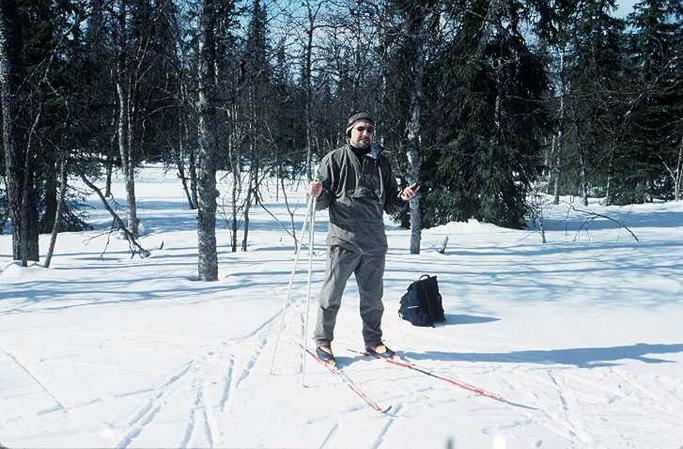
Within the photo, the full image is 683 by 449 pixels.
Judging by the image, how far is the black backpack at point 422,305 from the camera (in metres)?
5.61

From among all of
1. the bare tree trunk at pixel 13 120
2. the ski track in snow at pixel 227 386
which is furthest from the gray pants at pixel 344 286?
the bare tree trunk at pixel 13 120

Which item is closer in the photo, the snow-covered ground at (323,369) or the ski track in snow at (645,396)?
the snow-covered ground at (323,369)

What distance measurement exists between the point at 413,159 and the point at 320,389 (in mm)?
A: 8569

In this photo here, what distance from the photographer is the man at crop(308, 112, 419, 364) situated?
4.46 metres

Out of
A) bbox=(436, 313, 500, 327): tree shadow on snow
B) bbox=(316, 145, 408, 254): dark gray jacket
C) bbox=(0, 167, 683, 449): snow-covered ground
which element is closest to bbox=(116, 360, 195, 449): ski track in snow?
bbox=(0, 167, 683, 449): snow-covered ground

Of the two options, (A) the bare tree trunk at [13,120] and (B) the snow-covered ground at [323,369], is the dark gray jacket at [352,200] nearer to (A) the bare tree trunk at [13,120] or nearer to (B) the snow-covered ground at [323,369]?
(B) the snow-covered ground at [323,369]

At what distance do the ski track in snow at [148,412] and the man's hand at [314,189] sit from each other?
171 centimetres

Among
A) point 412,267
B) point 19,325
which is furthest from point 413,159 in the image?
point 19,325

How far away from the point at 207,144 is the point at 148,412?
5068mm

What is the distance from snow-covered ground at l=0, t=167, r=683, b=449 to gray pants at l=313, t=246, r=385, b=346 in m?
0.27

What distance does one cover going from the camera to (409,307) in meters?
5.69

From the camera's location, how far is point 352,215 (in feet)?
14.7

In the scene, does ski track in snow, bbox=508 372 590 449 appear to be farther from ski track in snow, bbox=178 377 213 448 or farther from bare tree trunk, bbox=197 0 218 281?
bare tree trunk, bbox=197 0 218 281

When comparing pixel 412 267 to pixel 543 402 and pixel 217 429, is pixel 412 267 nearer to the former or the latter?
pixel 543 402
